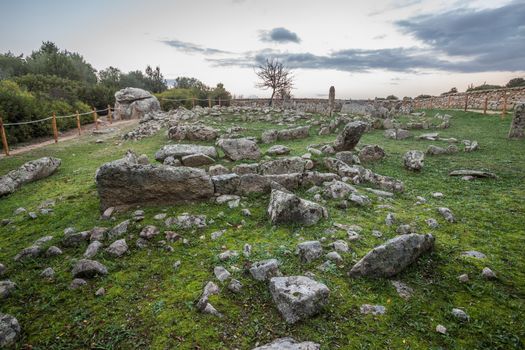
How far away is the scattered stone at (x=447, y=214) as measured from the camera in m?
4.85

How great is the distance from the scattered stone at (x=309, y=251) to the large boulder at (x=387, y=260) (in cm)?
48

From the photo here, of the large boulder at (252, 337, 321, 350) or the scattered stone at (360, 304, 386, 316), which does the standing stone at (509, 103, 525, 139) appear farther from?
the large boulder at (252, 337, 321, 350)

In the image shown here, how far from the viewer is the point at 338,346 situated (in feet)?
8.55

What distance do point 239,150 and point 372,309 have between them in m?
6.60

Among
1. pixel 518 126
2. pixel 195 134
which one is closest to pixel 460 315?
pixel 195 134

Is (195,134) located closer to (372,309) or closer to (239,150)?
(239,150)

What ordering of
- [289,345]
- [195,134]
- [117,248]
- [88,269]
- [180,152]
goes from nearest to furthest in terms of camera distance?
1. [289,345]
2. [88,269]
3. [117,248]
4. [180,152]
5. [195,134]

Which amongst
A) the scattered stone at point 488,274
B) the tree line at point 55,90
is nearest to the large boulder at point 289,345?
the scattered stone at point 488,274

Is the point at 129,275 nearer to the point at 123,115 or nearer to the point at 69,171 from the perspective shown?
the point at 69,171

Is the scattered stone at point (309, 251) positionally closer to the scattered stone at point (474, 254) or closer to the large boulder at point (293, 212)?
the large boulder at point (293, 212)

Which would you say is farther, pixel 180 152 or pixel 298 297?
pixel 180 152

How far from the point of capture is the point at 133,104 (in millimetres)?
25422

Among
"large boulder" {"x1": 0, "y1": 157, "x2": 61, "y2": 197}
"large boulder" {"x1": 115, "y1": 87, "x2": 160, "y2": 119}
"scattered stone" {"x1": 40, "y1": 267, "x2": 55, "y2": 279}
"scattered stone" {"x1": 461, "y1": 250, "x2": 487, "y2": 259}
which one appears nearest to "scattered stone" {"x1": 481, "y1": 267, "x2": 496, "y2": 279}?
"scattered stone" {"x1": 461, "y1": 250, "x2": 487, "y2": 259}

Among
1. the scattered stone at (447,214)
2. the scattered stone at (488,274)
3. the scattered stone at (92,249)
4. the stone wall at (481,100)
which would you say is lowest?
the scattered stone at (488,274)
